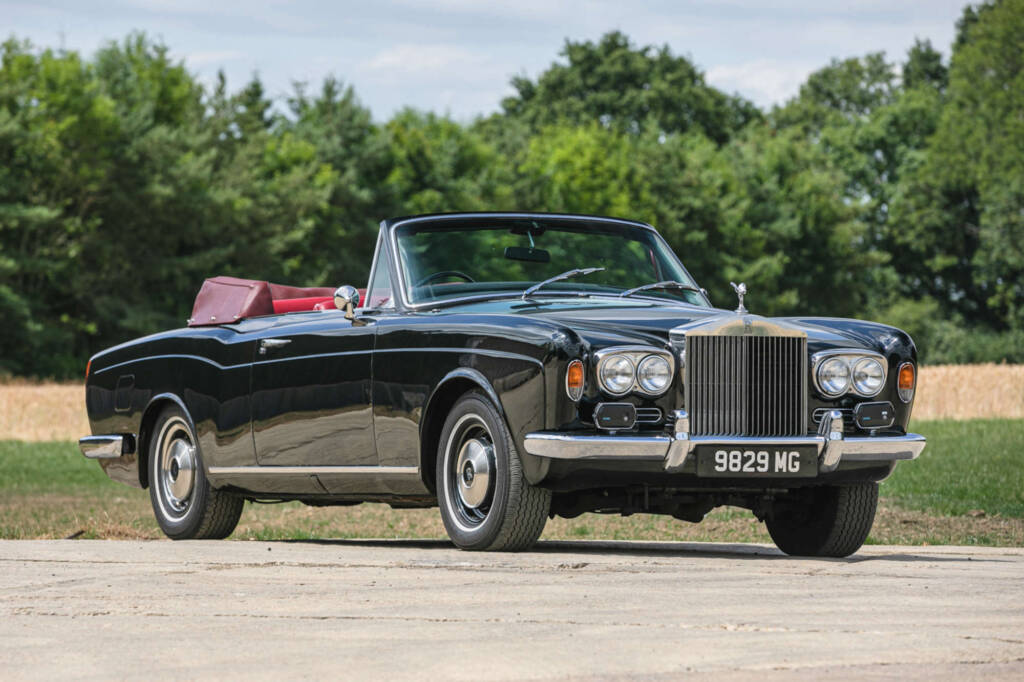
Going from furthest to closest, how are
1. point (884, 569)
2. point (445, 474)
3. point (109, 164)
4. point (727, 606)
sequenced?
point (109, 164) → point (445, 474) → point (884, 569) → point (727, 606)

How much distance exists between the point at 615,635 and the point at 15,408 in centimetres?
3420

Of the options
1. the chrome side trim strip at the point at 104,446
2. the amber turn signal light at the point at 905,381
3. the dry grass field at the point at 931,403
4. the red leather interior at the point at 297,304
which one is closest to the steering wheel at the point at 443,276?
the red leather interior at the point at 297,304

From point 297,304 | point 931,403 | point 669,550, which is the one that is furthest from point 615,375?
point 931,403

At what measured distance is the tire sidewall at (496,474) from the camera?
8.40 meters

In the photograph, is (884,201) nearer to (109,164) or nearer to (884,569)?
(109,164)

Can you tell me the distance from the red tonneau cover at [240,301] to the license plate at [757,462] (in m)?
3.50

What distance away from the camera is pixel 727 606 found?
6.45 meters

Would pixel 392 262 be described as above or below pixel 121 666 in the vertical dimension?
above

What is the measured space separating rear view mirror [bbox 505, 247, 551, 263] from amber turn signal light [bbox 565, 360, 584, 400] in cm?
187

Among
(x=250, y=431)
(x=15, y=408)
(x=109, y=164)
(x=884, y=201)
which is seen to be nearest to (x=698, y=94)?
(x=884, y=201)

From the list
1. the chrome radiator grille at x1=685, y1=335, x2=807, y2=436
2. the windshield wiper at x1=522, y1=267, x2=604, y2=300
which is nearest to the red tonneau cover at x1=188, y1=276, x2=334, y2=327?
the windshield wiper at x1=522, y1=267, x2=604, y2=300

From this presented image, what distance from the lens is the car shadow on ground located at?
9000 mm

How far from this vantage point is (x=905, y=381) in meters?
9.10

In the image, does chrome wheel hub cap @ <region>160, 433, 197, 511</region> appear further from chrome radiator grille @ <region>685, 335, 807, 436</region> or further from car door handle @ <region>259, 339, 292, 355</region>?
chrome radiator grille @ <region>685, 335, 807, 436</region>
